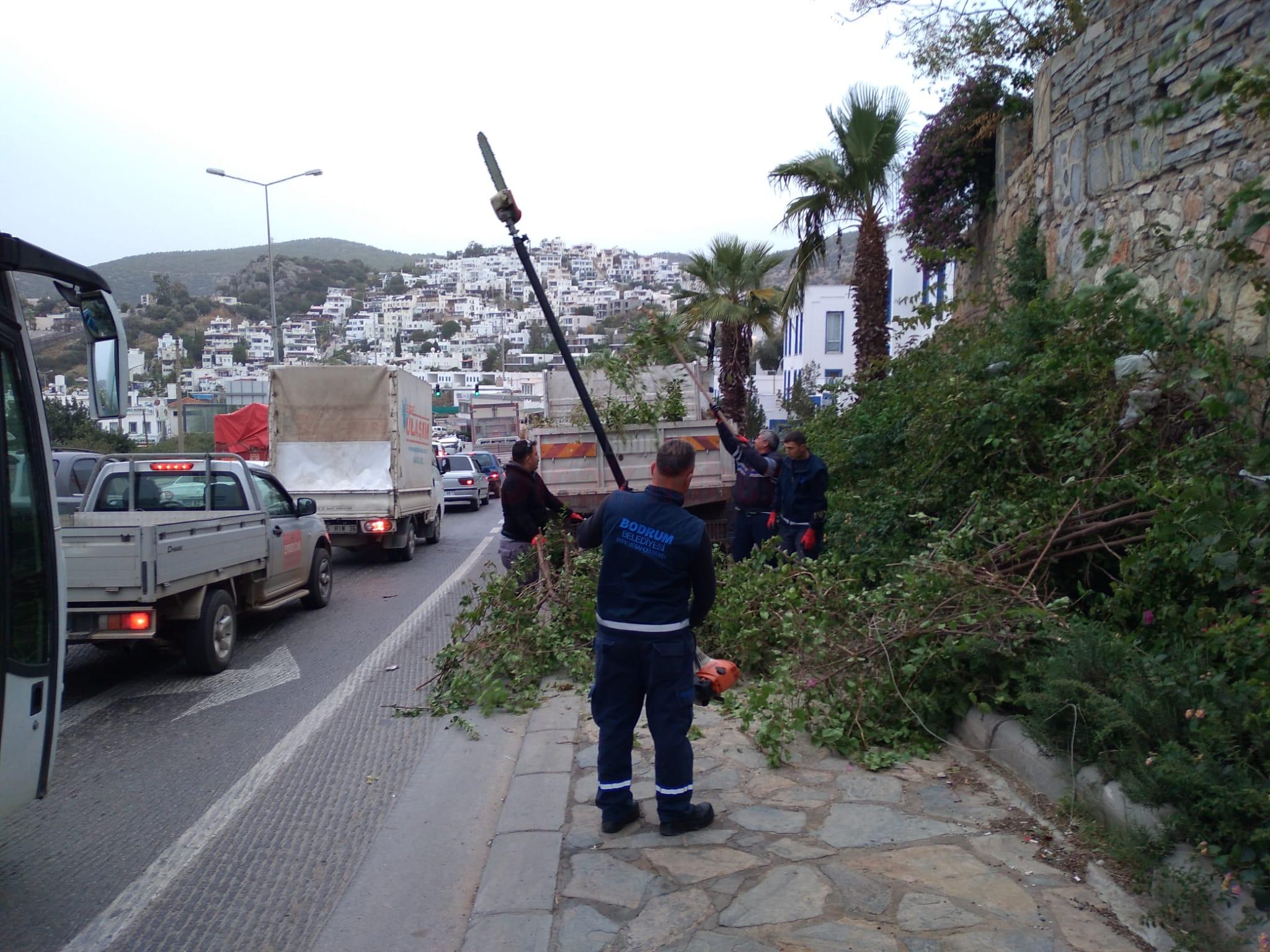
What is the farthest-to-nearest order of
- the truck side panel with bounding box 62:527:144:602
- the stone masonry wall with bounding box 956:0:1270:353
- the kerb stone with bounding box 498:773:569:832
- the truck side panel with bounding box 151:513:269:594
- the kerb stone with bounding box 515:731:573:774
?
the truck side panel with bounding box 151:513:269:594 < the truck side panel with bounding box 62:527:144:602 < the stone masonry wall with bounding box 956:0:1270:353 < the kerb stone with bounding box 515:731:573:774 < the kerb stone with bounding box 498:773:569:832

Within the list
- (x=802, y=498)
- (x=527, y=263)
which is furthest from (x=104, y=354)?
(x=802, y=498)

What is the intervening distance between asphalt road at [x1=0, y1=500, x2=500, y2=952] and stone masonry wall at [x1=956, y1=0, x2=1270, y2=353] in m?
5.25

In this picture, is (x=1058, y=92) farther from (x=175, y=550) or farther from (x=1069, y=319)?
(x=175, y=550)

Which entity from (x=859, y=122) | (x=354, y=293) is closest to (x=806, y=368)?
(x=859, y=122)

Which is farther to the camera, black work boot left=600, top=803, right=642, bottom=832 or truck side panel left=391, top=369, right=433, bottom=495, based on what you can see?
truck side panel left=391, top=369, right=433, bottom=495

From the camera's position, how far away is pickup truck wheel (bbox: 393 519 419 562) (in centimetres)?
1551

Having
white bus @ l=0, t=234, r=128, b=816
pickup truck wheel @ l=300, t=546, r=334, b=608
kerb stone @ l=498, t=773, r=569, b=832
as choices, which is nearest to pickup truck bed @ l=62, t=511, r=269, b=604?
white bus @ l=0, t=234, r=128, b=816

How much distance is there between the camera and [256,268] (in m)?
148

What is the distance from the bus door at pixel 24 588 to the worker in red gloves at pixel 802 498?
592cm

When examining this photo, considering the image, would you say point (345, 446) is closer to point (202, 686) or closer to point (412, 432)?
point (412, 432)

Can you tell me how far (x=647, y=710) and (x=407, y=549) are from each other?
11813 mm

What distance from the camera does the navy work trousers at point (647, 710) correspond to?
172 inches

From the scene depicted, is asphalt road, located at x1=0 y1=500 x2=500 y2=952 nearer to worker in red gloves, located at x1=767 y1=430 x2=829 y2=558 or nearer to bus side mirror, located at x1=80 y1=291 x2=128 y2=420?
bus side mirror, located at x1=80 y1=291 x2=128 y2=420

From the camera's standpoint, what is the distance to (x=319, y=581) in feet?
36.8
